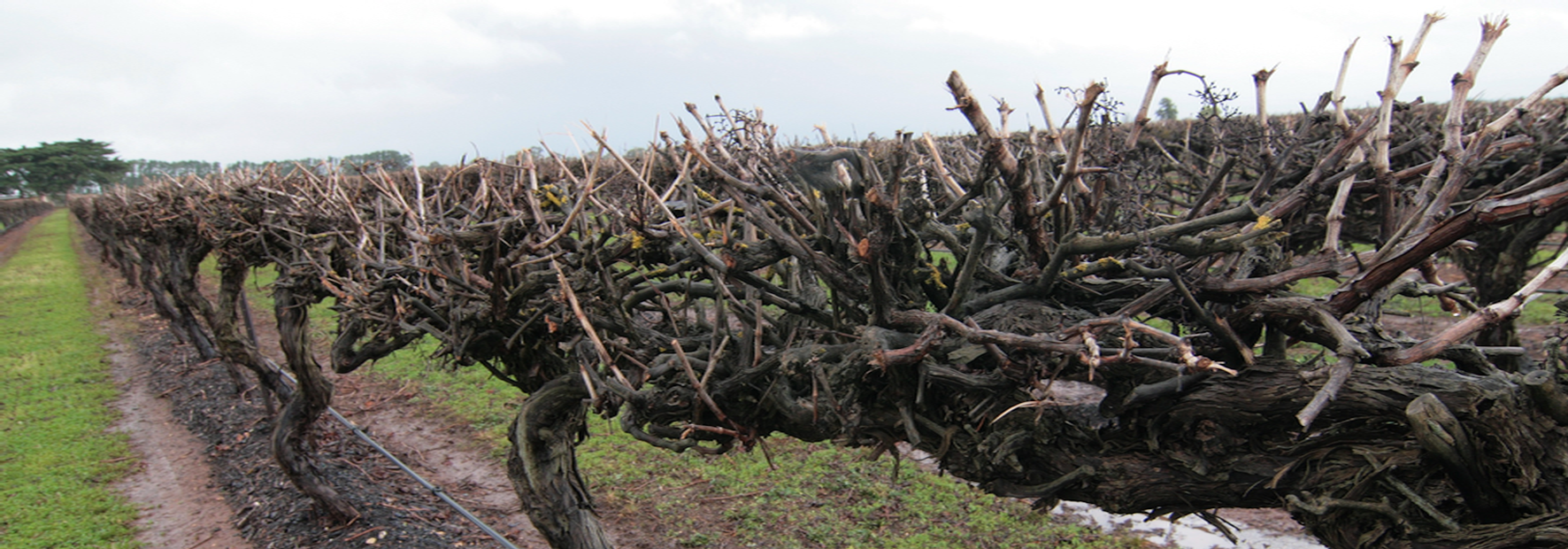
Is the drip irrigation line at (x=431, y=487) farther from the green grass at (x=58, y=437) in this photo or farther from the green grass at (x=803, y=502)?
the green grass at (x=58, y=437)

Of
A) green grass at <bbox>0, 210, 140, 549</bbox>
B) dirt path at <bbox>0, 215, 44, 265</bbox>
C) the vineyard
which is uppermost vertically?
the vineyard

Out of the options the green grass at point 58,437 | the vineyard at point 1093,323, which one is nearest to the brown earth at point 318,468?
the green grass at point 58,437

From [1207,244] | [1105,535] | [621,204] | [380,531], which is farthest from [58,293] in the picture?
[1207,244]

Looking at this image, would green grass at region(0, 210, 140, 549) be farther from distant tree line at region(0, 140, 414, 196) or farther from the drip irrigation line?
distant tree line at region(0, 140, 414, 196)

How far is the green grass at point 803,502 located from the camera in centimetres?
612

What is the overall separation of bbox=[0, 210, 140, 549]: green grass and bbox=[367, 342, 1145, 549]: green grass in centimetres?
391

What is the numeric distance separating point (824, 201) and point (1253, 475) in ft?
4.52

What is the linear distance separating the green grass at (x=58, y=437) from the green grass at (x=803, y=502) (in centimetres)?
391

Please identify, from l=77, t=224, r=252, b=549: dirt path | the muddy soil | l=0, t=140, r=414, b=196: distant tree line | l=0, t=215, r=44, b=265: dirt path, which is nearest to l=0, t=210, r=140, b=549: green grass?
l=77, t=224, r=252, b=549: dirt path

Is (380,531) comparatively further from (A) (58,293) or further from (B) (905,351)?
(A) (58,293)

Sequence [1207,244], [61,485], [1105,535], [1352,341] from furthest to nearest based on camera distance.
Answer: [61,485]
[1105,535]
[1207,244]
[1352,341]

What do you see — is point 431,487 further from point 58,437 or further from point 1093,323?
point 58,437

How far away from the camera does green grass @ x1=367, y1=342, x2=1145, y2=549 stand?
6121 mm

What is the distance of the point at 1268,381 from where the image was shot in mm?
1888
